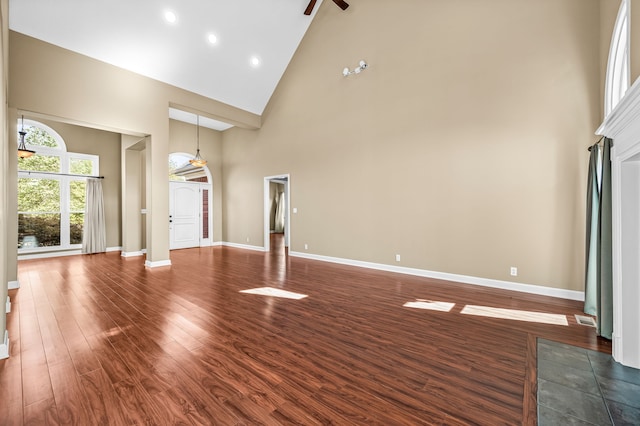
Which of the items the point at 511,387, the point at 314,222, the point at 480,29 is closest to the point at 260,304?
the point at 511,387

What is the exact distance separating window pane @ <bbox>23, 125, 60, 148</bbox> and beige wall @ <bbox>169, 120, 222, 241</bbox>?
2587 millimetres

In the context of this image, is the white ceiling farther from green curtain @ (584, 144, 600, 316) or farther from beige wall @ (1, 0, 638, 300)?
green curtain @ (584, 144, 600, 316)

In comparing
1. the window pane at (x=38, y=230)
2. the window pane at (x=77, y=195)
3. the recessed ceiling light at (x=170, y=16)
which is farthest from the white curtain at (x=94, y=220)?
the recessed ceiling light at (x=170, y=16)

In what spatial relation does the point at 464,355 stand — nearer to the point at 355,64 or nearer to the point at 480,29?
the point at 480,29

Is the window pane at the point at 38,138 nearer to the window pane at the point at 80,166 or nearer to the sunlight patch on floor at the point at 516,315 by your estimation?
the window pane at the point at 80,166

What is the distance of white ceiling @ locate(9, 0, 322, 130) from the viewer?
430 cm

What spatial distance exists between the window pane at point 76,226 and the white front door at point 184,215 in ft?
6.85

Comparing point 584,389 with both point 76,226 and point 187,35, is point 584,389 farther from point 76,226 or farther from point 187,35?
point 76,226

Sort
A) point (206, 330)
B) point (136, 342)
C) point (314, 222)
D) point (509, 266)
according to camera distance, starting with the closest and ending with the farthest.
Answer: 1. point (136, 342)
2. point (206, 330)
3. point (509, 266)
4. point (314, 222)

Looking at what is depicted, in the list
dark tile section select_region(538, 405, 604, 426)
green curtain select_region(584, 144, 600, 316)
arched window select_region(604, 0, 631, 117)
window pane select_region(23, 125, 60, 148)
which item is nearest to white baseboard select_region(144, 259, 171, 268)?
window pane select_region(23, 125, 60, 148)

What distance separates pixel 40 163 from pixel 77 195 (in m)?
1.01

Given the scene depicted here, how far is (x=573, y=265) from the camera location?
361 centimetres

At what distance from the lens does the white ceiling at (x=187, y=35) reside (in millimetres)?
4301

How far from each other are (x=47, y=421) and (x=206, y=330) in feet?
4.03
